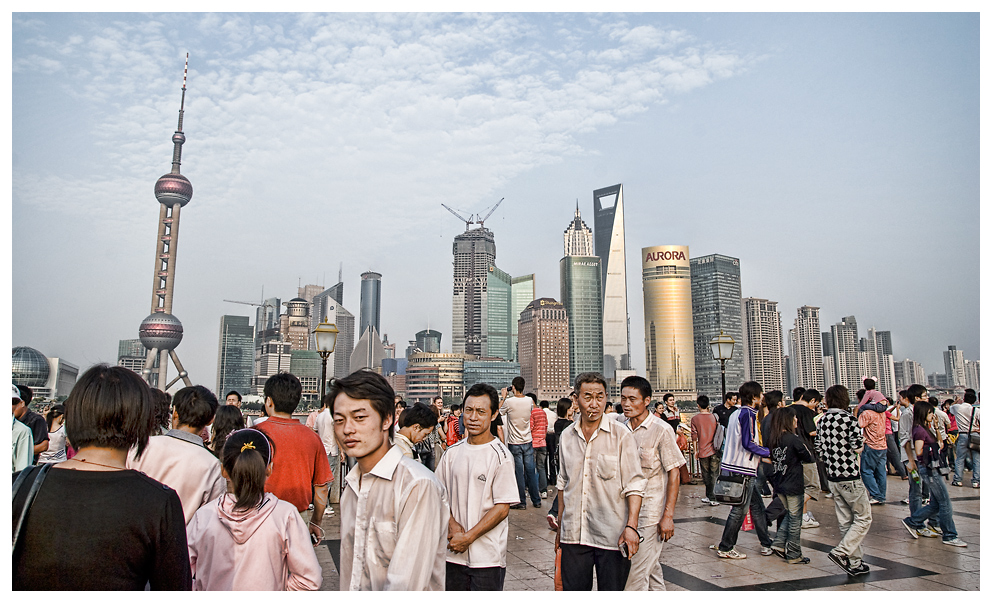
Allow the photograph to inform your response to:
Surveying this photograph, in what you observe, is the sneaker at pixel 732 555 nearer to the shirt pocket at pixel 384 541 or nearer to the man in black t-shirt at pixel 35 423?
the shirt pocket at pixel 384 541

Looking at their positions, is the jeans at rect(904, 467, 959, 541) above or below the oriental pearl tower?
below

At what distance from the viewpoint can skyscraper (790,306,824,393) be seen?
15607cm

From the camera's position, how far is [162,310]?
111812 millimetres

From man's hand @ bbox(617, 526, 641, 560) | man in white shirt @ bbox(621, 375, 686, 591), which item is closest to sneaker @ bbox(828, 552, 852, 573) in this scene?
man in white shirt @ bbox(621, 375, 686, 591)

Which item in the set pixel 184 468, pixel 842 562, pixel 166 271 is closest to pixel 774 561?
pixel 842 562

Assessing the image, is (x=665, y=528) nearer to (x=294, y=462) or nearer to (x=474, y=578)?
(x=474, y=578)

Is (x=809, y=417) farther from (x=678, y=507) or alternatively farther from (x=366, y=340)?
(x=366, y=340)

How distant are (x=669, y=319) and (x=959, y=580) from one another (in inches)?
5794

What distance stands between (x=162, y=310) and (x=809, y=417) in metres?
121

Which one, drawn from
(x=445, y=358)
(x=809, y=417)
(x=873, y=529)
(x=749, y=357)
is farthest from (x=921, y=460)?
(x=749, y=357)

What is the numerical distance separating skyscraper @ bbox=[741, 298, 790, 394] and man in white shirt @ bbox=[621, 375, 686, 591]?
174m

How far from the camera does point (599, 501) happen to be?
3.64 metres

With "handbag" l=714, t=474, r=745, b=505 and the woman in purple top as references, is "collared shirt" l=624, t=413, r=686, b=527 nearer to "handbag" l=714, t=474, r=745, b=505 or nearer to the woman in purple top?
"handbag" l=714, t=474, r=745, b=505

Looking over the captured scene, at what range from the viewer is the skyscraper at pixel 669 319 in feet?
486
